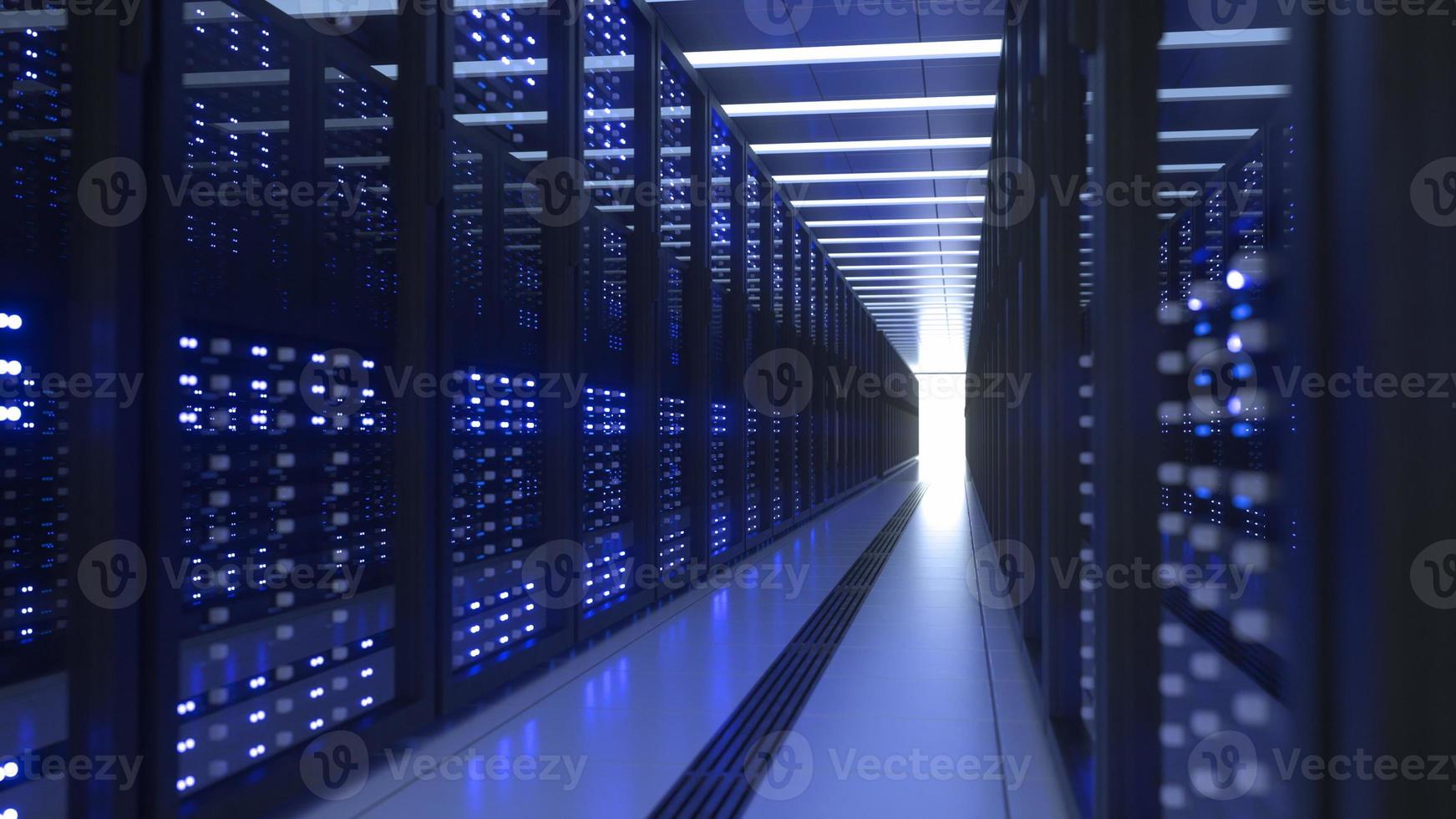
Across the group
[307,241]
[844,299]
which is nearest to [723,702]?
[307,241]

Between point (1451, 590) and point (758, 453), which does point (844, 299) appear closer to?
Answer: point (758, 453)

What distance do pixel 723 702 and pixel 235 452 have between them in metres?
1.91

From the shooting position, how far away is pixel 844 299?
15531mm

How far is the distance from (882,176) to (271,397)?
7795 millimetres

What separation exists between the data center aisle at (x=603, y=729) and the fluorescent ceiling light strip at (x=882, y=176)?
537cm

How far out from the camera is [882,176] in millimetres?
9375

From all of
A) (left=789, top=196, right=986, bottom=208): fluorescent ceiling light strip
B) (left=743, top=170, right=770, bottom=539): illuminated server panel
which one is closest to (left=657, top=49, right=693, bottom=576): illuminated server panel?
(left=743, top=170, right=770, bottom=539): illuminated server panel

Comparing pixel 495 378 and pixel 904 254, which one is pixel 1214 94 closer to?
pixel 495 378

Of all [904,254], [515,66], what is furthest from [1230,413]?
[904,254]

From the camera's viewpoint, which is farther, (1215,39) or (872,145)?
(872,145)

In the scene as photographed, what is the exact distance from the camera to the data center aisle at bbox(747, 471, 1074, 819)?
2.43 meters

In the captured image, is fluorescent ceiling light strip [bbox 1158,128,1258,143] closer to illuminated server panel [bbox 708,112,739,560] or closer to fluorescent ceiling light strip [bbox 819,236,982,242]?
illuminated server panel [bbox 708,112,739,560]

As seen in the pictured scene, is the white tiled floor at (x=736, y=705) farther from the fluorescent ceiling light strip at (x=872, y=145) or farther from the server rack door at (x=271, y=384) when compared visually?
the fluorescent ceiling light strip at (x=872, y=145)

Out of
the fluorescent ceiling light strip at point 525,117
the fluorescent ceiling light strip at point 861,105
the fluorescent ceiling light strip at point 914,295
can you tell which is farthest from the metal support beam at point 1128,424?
the fluorescent ceiling light strip at point 914,295
